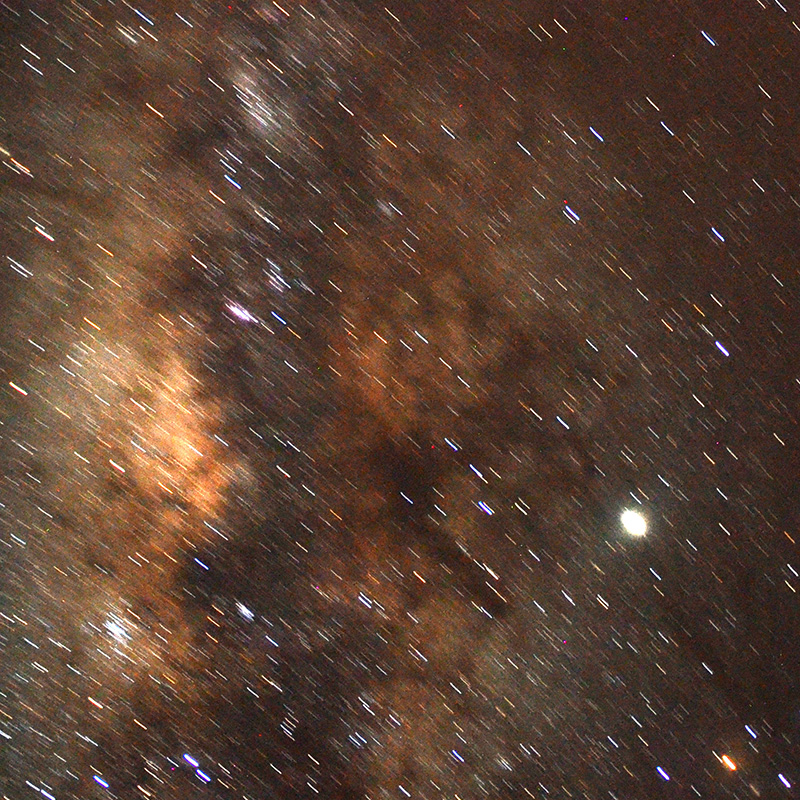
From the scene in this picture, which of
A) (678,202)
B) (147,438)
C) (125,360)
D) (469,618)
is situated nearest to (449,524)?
(469,618)

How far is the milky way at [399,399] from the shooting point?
2928 mm

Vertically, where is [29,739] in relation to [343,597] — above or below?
below

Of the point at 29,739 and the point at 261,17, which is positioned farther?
the point at 261,17

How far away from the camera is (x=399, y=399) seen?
10.1 ft

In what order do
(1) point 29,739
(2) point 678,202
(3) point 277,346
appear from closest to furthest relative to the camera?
(1) point 29,739, (3) point 277,346, (2) point 678,202

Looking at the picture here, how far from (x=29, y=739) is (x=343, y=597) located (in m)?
1.24

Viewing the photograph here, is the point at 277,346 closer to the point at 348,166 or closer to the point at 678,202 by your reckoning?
the point at 348,166

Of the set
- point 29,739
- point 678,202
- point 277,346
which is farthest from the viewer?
point 678,202

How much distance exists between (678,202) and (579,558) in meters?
1.53

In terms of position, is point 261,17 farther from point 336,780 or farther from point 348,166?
point 336,780

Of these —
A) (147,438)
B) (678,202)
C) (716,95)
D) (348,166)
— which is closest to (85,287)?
(147,438)

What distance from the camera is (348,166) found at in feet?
10.2

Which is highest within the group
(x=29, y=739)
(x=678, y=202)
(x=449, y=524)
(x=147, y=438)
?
(x=678, y=202)

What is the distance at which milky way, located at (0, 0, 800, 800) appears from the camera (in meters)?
2.93
